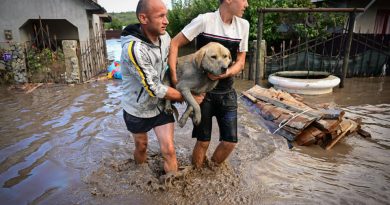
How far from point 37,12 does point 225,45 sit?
12.6 meters

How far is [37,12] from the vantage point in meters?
13.0

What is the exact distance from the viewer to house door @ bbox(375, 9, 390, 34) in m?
14.9

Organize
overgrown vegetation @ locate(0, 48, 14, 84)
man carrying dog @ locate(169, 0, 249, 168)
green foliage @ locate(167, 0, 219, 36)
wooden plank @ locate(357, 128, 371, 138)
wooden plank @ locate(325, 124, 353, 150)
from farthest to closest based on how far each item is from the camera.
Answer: green foliage @ locate(167, 0, 219, 36) < overgrown vegetation @ locate(0, 48, 14, 84) < wooden plank @ locate(357, 128, 371, 138) < wooden plank @ locate(325, 124, 353, 150) < man carrying dog @ locate(169, 0, 249, 168)

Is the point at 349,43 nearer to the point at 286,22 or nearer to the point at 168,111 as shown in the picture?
the point at 286,22

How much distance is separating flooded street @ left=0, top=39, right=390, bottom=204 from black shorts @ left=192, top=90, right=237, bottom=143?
0.66m

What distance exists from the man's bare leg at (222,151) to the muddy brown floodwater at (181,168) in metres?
0.16

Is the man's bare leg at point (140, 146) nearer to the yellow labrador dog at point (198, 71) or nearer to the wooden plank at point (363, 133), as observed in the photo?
the yellow labrador dog at point (198, 71)

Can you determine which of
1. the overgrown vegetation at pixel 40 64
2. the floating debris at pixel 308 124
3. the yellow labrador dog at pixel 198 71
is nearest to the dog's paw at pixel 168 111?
the yellow labrador dog at pixel 198 71

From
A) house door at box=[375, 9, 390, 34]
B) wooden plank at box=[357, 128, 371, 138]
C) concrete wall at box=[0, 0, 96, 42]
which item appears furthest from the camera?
house door at box=[375, 9, 390, 34]

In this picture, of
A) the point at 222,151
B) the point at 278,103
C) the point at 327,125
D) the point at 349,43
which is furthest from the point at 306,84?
the point at 222,151

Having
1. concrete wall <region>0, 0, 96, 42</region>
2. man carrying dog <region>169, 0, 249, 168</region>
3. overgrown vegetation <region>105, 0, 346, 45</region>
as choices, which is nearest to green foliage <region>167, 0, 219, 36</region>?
overgrown vegetation <region>105, 0, 346, 45</region>

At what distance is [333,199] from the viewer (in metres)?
3.66

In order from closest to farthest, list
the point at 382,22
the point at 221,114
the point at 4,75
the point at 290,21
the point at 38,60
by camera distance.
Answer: the point at 221,114 < the point at 4,75 < the point at 38,60 < the point at 290,21 < the point at 382,22

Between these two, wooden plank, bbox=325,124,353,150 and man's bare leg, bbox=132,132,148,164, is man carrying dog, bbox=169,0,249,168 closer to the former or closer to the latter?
man's bare leg, bbox=132,132,148,164
